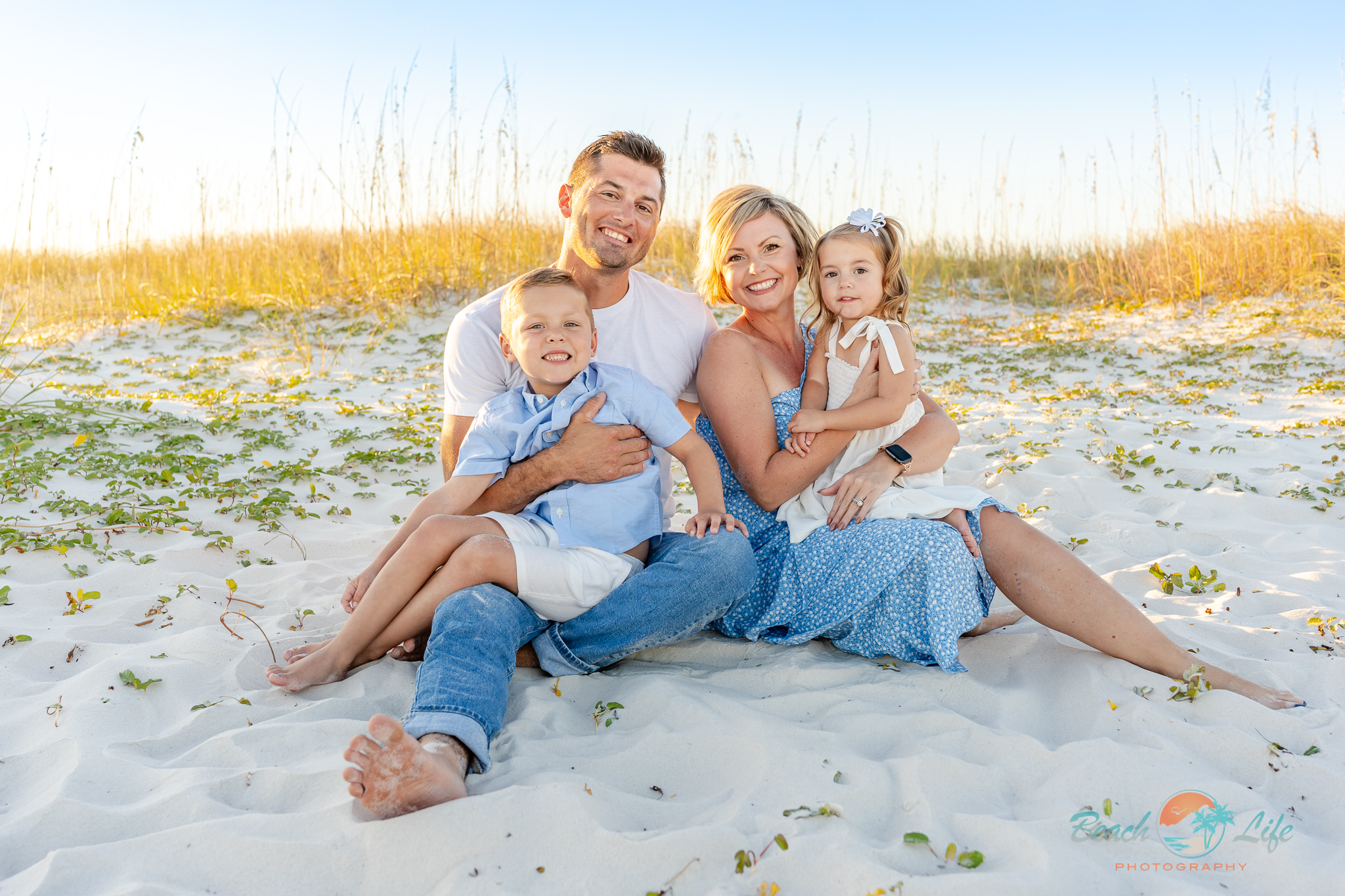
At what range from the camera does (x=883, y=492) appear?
2.56 m

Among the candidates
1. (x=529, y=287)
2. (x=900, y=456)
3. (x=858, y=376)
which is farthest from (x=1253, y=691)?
(x=529, y=287)

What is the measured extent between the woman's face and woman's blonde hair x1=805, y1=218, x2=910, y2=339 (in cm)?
10

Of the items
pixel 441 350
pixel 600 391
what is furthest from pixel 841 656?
pixel 441 350

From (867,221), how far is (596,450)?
1.25m

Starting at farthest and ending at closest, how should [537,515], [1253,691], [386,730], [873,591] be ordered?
[537,515]
[873,591]
[1253,691]
[386,730]

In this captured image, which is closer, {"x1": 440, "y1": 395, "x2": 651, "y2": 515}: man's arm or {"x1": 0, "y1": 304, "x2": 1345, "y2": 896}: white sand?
{"x1": 0, "y1": 304, "x2": 1345, "y2": 896}: white sand

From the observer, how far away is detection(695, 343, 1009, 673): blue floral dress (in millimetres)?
2309

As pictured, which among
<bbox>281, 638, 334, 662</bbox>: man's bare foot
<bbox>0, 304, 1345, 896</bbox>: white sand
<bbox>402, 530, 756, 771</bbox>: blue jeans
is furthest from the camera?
<bbox>281, 638, 334, 662</bbox>: man's bare foot

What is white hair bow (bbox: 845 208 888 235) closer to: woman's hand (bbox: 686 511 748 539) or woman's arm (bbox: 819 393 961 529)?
woman's arm (bbox: 819 393 961 529)

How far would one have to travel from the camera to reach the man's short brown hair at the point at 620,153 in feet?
9.68

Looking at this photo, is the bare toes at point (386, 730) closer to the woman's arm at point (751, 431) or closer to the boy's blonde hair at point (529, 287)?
the boy's blonde hair at point (529, 287)

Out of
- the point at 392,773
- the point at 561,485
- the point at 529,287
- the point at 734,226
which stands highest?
the point at 734,226

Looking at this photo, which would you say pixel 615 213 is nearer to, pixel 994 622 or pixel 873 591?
pixel 873 591

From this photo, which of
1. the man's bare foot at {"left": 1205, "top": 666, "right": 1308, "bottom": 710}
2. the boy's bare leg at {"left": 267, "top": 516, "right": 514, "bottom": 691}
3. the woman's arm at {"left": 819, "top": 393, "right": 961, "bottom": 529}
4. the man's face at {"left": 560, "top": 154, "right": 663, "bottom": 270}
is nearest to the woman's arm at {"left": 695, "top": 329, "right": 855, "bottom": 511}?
the woman's arm at {"left": 819, "top": 393, "right": 961, "bottom": 529}
